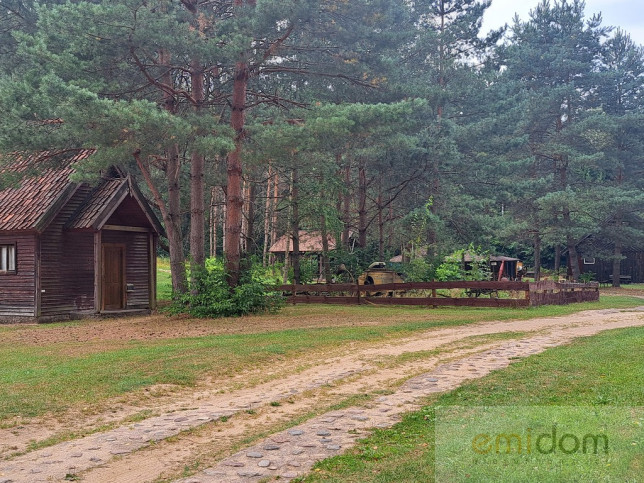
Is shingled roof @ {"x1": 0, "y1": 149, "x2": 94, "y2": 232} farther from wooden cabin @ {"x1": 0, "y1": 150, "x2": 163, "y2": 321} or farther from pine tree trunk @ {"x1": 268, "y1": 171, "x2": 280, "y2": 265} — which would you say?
pine tree trunk @ {"x1": 268, "y1": 171, "x2": 280, "y2": 265}

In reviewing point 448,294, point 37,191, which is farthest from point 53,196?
point 448,294

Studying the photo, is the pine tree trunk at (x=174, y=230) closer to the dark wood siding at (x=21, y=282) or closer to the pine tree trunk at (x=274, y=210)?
the pine tree trunk at (x=274, y=210)

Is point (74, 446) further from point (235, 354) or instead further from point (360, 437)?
point (235, 354)

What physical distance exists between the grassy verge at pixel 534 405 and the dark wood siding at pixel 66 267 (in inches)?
619

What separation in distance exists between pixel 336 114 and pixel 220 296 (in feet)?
21.6

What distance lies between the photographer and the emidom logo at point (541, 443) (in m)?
5.45

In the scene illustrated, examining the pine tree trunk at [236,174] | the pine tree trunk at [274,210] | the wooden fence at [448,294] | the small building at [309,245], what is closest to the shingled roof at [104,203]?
the pine tree trunk at [236,174]

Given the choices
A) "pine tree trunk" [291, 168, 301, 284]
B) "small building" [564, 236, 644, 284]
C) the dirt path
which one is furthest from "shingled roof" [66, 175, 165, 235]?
"small building" [564, 236, 644, 284]

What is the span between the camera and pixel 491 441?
5.88 metres

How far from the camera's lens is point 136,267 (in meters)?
24.0

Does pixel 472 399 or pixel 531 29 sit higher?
pixel 531 29

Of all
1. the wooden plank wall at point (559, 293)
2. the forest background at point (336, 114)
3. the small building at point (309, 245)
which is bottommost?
the wooden plank wall at point (559, 293)

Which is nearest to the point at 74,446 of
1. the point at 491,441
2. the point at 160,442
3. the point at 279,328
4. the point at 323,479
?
the point at 160,442

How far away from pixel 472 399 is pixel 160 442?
12.4 feet
